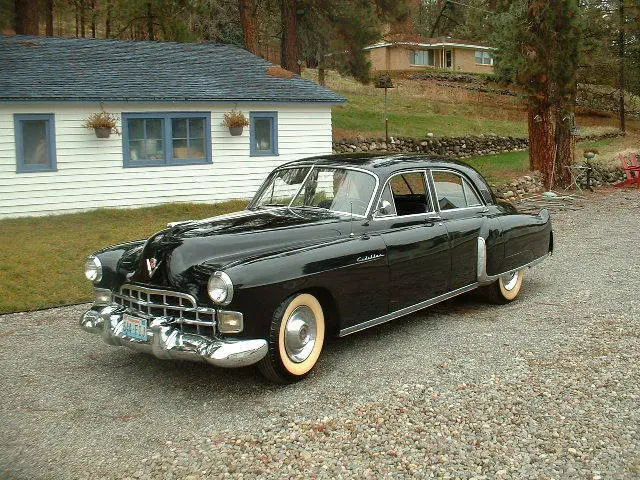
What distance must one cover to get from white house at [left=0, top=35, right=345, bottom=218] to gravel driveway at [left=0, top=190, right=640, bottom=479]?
8.71 meters

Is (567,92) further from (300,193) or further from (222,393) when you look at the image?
(222,393)

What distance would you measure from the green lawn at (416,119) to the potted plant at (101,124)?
14752mm

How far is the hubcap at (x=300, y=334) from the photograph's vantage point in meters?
5.28

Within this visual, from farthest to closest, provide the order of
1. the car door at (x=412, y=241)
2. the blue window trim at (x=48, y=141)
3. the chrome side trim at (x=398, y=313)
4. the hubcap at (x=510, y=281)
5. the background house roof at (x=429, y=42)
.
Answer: the background house roof at (x=429, y=42) < the blue window trim at (x=48, y=141) < the hubcap at (x=510, y=281) < the car door at (x=412, y=241) < the chrome side trim at (x=398, y=313)

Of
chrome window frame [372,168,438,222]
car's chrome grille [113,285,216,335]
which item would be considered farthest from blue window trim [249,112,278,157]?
car's chrome grille [113,285,216,335]

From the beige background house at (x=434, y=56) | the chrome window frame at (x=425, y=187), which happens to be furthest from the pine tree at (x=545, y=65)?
the beige background house at (x=434, y=56)

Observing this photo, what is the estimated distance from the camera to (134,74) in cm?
1705

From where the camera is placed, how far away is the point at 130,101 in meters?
15.8

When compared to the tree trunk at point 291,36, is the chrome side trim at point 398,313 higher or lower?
lower

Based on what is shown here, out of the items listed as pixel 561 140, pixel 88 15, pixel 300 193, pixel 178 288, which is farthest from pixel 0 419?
pixel 88 15

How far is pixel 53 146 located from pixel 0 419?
11.4 metres

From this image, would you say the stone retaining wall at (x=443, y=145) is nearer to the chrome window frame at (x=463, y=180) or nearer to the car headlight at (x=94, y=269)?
the chrome window frame at (x=463, y=180)

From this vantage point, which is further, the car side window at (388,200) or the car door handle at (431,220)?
the car door handle at (431,220)

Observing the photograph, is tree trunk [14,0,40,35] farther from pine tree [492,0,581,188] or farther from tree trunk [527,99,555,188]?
tree trunk [527,99,555,188]
